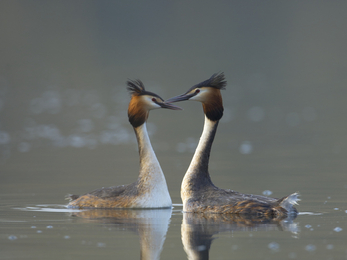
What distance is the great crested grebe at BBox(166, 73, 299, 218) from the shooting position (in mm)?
10766

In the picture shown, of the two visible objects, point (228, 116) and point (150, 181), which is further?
point (228, 116)

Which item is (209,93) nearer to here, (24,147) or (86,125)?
(24,147)

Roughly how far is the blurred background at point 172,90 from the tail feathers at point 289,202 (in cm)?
81

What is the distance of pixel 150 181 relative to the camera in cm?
1208

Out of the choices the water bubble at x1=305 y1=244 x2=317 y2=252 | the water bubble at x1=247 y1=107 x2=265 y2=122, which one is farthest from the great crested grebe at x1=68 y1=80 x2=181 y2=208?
the water bubble at x1=247 y1=107 x2=265 y2=122

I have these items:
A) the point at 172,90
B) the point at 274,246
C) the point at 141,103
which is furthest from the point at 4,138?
the point at 172,90

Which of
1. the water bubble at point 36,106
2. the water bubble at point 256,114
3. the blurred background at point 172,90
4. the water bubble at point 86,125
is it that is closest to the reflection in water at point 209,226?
the blurred background at point 172,90

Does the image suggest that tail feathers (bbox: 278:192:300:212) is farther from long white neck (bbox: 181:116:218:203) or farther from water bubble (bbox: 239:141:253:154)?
water bubble (bbox: 239:141:253:154)

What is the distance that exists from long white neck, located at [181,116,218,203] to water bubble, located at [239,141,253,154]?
20.9 feet

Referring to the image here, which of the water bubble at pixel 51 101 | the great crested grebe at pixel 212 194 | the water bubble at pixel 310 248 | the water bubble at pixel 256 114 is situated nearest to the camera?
the water bubble at pixel 310 248

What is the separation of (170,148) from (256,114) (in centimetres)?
1013

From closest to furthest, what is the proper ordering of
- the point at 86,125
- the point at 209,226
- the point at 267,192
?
the point at 209,226 < the point at 267,192 < the point at 86,125

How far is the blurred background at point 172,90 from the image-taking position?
51.0 feet

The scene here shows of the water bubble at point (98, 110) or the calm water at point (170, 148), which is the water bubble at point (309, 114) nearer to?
the calm water at point (170, 148)
